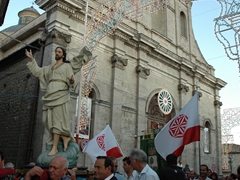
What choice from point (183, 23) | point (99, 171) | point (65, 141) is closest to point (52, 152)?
point (65, 141)

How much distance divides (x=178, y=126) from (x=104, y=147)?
2.94 meters

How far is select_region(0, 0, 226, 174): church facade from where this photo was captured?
13727 mm

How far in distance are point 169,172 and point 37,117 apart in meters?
9.81

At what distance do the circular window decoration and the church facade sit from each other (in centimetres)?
33

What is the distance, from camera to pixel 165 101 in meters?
19.1

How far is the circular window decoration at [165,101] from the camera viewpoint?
18.7 metres

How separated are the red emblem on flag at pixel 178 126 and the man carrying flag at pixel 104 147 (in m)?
2.50

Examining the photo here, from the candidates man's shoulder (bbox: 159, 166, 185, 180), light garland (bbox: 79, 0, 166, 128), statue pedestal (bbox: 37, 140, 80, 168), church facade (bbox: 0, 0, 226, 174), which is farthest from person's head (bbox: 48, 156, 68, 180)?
light garland (bbox: 79, 0, 166, 128)

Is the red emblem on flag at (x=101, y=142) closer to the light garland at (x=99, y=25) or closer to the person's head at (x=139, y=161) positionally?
the person's head at (x=139, y=161)

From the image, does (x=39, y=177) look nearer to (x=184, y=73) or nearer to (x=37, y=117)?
(x=37, y=117)

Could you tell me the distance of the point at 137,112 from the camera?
1655 cm

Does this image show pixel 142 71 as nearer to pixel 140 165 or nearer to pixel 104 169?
pixel 140 165

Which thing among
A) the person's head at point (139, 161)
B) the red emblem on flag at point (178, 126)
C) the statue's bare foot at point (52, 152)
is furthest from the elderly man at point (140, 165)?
the statue's bare foot at point (52, 152)

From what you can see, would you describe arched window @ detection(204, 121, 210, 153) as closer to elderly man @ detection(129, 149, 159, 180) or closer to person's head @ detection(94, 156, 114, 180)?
elderly man @ detection(129, 149, 159, 180)
